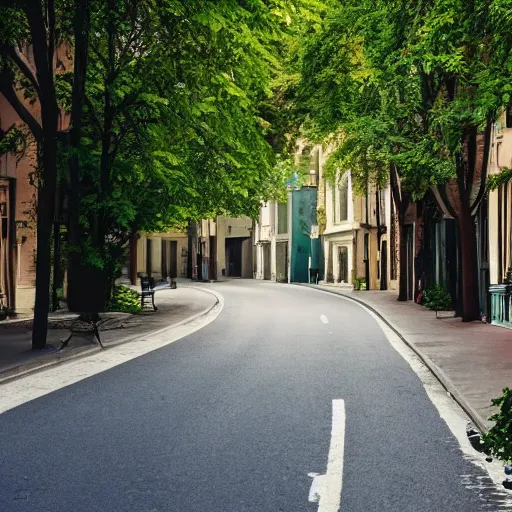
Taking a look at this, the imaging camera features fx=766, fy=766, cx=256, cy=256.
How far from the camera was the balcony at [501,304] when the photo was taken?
18.3 metres

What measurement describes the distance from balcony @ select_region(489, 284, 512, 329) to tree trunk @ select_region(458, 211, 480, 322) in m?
0.58

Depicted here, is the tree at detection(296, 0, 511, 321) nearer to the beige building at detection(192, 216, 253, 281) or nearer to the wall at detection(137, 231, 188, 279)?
the beige building at detection(192, 216, 253, 281)

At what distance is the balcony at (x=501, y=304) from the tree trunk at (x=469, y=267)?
58cm

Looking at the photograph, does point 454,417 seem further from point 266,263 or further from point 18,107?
point 266,263

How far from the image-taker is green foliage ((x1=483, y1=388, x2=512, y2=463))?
6.28 meters

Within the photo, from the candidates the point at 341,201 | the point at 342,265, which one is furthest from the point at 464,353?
the point at 342,265

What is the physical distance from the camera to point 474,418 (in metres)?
7.96

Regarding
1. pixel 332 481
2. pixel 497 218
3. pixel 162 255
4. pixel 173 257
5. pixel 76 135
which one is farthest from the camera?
pixel 173 257

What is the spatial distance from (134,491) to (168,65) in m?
12.1

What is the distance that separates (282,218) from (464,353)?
51.3m

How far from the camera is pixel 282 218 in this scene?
64.6 metres

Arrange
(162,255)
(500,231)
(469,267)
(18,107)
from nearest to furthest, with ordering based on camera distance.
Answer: (18,107) → (469,267) → (500,231) → (162,255)

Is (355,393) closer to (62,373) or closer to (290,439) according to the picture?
(290,439)

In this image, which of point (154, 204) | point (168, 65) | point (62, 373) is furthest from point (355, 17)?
point (62, 373)
